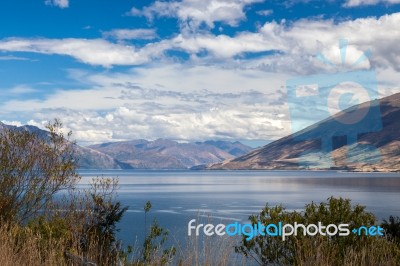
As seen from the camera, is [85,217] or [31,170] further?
[31,170]

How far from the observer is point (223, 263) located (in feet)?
27.0

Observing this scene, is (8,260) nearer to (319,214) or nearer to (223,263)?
(223,263)

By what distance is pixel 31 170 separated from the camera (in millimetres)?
17047

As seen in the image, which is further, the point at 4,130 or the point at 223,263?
the point at 4,130

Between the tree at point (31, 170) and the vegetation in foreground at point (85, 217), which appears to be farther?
the tree at point (31, 170)

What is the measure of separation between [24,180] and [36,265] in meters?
7.97

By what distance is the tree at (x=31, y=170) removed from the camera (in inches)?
645

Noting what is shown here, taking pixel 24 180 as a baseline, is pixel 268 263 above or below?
below

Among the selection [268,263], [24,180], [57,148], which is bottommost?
[268,263]

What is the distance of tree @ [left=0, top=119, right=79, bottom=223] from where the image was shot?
16.4 m

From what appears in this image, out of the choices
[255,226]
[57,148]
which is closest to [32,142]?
[57,148]

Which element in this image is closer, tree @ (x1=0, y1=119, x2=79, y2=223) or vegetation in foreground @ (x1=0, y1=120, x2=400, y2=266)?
vegetation in foreground @ (x1=0, y1=120, x2=400, y2=266)

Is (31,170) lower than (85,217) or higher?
higher

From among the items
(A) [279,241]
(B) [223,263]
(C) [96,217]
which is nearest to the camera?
(B) [223,263]
